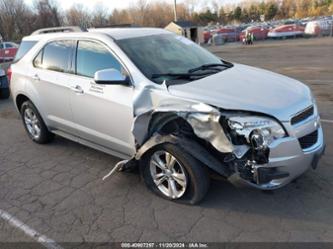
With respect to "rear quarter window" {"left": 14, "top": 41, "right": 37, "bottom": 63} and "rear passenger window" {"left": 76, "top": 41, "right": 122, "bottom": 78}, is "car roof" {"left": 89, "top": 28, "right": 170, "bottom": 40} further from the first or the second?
"rear quarter window" {"left": 14, "top": 41, "right": 37, "bottom": 63}

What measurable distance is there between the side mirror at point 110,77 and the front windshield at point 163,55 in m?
0.26

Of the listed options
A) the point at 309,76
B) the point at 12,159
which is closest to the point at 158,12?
the point at 309,76

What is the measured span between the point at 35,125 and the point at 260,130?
12.8 feet

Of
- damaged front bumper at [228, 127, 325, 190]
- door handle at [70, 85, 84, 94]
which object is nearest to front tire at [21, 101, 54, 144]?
door handle at [70, 85, 84, 94]

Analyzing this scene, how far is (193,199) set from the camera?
3.39 metres

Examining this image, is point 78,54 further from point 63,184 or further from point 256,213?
point 256,213

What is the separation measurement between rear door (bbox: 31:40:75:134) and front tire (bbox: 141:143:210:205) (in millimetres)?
1494

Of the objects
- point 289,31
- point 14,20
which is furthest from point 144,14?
point 289,31

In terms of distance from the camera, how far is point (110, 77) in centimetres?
353

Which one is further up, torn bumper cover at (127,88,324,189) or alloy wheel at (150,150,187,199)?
torn bumper cover at (127,88,324,189)

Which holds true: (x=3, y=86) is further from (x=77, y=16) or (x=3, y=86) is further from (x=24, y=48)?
(x=77, y=16)

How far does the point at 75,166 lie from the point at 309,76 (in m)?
8.93

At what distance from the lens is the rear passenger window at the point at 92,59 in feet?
12.8

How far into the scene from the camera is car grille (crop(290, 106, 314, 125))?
3.04 metres
